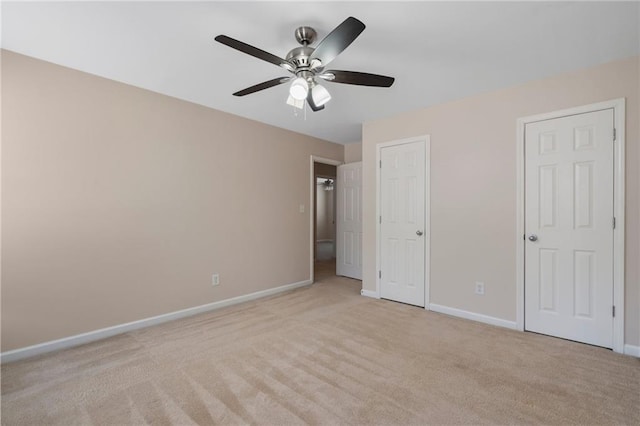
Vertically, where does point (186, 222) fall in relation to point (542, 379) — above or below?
above

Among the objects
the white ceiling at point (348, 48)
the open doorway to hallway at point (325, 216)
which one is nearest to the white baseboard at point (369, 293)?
the white ceiling at point (348, 48)

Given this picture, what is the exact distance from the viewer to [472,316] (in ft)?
10.3

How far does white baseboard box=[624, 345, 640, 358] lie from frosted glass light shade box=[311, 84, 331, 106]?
306 centimetres

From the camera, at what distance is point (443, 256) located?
132 inches

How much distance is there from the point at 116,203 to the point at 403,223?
3.10 metres

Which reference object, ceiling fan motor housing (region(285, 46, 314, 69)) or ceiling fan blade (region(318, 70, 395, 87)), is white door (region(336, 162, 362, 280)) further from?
ceiling fan motor housing (region(285, 46, 314, 69))

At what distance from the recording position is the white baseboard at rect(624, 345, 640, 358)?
232 cm

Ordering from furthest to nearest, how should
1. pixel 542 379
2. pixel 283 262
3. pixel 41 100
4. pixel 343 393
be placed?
1. pixel 283 262
2. pixel 41 100
3. pixel 542 379
4. pixel 343 393

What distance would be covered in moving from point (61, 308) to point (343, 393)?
242 cm

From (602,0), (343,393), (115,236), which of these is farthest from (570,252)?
(115,236)

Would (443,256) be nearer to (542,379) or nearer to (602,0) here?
(542,379)

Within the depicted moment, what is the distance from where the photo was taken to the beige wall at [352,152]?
5.10 meters

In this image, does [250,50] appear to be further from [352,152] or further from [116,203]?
[352,152]

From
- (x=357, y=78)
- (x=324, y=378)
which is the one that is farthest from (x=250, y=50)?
(x=324, y=378)
